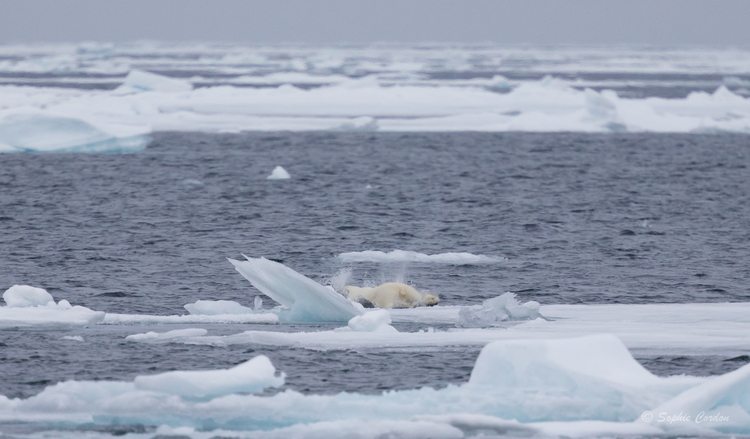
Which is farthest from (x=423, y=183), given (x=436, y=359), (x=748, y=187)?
(x=436, y=359)

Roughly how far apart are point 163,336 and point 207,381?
103 inches

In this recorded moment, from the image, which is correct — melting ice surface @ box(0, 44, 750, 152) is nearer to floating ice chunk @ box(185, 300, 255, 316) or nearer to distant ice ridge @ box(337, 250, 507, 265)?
distant ice ridge @ box(337, 250, 507, 265)

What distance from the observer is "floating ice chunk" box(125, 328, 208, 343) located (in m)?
9.73

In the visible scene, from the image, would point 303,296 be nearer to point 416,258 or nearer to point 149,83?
point 416,258

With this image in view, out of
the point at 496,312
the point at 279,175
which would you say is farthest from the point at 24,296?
the point at 279,175

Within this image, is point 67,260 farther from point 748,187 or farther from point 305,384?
point 748,187

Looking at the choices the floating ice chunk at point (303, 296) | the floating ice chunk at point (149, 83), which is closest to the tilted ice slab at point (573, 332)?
the floating ice chunk at point (303, 296)

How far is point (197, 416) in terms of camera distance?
7352mm

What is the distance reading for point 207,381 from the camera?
23.9ft

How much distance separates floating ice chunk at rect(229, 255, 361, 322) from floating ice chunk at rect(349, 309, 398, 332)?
377 millimetres

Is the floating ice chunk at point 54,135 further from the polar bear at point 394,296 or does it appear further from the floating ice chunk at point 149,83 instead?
the floating ice chunk at point 149,83

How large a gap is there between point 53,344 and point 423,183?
13.6m

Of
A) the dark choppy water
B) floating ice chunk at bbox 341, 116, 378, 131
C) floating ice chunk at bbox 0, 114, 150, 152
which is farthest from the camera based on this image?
floating ice chunk at bbox 341, 116, 378, 131

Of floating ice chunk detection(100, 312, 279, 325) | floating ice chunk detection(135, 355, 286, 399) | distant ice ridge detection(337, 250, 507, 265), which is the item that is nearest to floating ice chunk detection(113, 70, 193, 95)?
distant ice ridge detection(337, 250, 507, 265)
